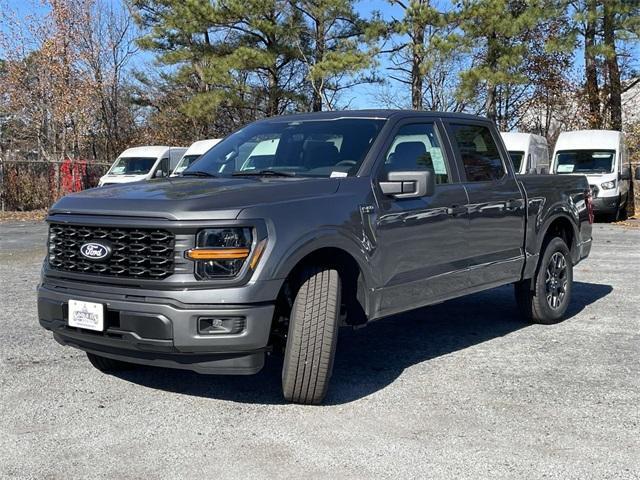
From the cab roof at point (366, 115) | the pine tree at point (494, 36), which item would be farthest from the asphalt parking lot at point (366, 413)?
the pine tree at point (494, 36)

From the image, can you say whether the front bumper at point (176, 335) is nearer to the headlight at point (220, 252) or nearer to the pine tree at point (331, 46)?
the headlight at point (220, 252)

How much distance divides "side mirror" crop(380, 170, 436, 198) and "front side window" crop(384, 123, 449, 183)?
0.23m

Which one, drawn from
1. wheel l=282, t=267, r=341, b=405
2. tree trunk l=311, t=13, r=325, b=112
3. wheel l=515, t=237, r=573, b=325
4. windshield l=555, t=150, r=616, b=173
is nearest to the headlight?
wheel l=282, t=267, r=341, b=405

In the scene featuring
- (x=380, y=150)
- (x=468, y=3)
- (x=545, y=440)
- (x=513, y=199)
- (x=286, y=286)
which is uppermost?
(x=468, y=3)

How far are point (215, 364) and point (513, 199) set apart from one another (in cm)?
327

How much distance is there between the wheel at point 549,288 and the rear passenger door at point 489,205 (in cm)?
44

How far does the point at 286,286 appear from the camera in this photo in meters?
4.40

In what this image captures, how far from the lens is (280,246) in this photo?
4121 millimetres

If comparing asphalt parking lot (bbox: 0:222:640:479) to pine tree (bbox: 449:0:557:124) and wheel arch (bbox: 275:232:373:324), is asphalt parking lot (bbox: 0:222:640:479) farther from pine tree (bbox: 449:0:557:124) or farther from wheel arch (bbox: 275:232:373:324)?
pine tree (bbox: 449:0:557:124)

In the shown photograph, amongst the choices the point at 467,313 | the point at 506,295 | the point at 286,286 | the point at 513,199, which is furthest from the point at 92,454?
the point at 506,295

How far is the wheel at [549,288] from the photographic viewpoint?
22.0ft

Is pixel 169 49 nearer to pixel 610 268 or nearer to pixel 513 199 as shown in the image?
pixel 610 268

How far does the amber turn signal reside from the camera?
4004 mm

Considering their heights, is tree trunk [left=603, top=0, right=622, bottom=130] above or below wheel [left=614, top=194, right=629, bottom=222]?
above
